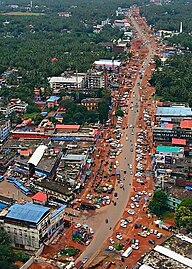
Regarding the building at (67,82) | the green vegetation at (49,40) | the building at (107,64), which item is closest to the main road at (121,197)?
the building at (67,82)

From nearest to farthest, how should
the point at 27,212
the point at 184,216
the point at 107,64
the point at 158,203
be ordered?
1. the point at 27,212
2. the point at 184,216
3. the point at 158,203
4. the point at 107,64

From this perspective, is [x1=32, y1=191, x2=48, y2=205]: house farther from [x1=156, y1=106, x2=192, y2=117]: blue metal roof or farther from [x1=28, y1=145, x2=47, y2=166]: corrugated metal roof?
[x1=156, y1=106, x2=192, y2=117]: blue metal roof

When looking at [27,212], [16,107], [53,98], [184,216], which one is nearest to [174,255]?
[184,216]

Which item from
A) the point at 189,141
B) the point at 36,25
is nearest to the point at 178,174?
the point at 189,141

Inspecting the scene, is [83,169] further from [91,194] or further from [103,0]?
[103,0]

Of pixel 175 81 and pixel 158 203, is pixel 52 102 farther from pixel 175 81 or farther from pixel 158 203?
pixel 158 203

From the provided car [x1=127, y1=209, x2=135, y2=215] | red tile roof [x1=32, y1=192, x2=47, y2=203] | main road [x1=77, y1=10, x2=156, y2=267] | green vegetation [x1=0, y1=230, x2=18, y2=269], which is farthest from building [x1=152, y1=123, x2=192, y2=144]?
green vegetation [x1=0, y1=230, x2=18, y2=269]
